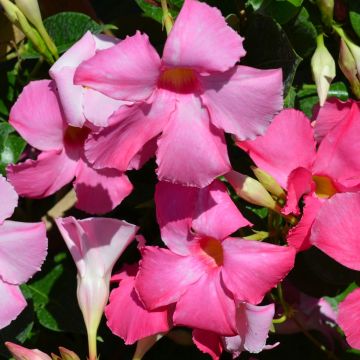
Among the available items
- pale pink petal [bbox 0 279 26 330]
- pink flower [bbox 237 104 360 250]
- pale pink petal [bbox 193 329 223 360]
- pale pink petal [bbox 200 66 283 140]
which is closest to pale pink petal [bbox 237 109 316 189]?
pink flower [bbox 237 104 360 250]

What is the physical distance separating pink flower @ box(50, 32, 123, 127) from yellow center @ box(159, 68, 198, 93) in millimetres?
71

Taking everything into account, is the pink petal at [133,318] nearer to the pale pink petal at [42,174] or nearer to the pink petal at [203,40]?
the pale pink petal at [42,174]

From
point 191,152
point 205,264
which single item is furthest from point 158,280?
point 191,152

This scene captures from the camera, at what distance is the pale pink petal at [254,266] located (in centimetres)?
94

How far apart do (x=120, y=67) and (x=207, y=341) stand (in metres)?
0.36

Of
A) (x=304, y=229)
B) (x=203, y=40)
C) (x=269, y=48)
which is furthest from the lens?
(x=269, y=48)

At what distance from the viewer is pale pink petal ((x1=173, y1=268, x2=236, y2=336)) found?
96 centimetres

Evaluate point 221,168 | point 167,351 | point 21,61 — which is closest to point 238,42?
point 221,168

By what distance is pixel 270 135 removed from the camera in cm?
103

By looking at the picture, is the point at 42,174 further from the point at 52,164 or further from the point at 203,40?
the point at 203,40

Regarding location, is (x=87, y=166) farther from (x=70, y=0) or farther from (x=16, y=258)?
(x=70, y=0)

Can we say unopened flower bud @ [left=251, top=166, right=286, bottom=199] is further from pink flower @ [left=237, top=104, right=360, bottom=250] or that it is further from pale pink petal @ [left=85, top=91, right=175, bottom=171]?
pale pink petal @ [left=85, top=91, right=175, bottom=171]

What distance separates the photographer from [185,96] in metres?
0.94

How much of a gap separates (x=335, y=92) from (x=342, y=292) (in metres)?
0.34
